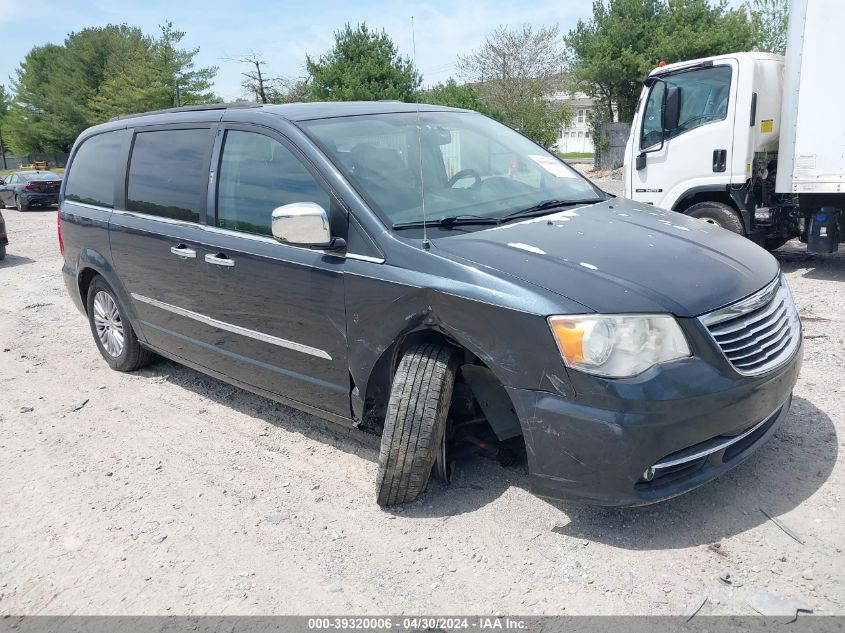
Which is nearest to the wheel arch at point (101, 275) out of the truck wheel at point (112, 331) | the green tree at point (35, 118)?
the truck wheel at point (112, 331)

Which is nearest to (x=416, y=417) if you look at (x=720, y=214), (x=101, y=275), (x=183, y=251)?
(x=183, y=251)

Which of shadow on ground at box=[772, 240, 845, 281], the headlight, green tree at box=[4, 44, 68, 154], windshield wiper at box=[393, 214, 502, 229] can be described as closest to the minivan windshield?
windshield wiper at box=[393, 214, 502, 229]

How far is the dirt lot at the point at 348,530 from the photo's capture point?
8.95 ft

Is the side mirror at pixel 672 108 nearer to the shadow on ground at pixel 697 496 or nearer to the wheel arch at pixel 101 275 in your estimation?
the shadow on ground at pixel 697 496

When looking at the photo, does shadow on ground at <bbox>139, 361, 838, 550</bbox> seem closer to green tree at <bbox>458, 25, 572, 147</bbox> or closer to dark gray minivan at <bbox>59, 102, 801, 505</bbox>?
dark gray minivan at <bbox>59, 102, 801, 505</bbox>

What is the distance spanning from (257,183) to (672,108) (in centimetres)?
588

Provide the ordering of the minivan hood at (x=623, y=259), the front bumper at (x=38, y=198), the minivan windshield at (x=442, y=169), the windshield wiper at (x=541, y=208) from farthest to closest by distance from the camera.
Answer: the front bumper at (x=38, y=198), the windshield wiper at (x=541, y=208), the minivan windshield at (x=442, y=169), the minivan hood at (x=623, y=259)

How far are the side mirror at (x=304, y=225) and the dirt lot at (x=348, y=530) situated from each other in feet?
4.22

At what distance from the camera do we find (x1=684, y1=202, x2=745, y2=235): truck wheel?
7.97m

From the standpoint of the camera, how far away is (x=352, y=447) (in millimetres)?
4082

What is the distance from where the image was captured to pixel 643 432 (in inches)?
105

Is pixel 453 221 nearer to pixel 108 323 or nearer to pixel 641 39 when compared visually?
pixel 108 323

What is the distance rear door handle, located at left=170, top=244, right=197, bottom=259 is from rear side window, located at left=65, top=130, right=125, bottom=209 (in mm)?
1136

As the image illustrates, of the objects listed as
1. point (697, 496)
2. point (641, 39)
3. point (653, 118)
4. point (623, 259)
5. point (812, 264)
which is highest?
point (641, 39)
